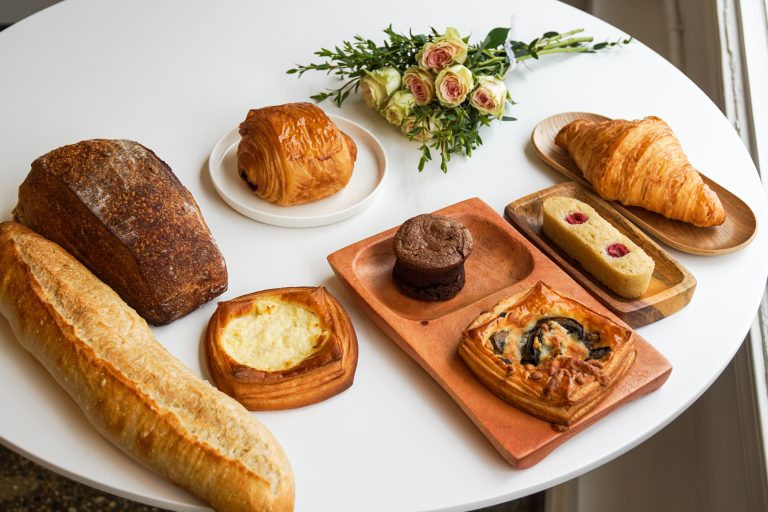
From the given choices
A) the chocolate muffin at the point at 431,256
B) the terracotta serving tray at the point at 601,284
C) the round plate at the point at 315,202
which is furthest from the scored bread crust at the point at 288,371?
the terracotta serving tray at the point at 601,284

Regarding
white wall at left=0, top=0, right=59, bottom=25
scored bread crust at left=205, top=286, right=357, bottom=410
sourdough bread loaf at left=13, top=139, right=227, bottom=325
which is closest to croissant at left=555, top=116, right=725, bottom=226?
scored bread crust at left=205, top=286, right=357, bottom=410

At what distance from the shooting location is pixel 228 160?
1788 millimetres

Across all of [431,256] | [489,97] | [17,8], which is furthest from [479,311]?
[17,8]

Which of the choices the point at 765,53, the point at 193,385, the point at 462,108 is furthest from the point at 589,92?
the point at 193,385

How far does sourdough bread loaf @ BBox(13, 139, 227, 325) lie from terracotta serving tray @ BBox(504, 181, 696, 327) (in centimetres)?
67

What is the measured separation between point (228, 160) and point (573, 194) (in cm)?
80

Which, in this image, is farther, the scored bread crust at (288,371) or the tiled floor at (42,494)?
the tiled floor at (42,494)

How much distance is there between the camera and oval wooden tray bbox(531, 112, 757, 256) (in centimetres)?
168

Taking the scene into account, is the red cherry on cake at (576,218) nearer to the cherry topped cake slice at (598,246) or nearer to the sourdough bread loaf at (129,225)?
the cherry topped cake slice at (598,246)

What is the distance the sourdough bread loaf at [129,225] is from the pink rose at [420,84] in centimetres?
67

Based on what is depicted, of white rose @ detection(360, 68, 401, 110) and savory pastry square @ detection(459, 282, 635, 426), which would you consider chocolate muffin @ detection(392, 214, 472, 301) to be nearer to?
savory pastry square @ detection(459, 282, 635, 426)

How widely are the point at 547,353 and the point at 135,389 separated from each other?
68cm

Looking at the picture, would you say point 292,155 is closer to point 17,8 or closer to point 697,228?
point 697,228

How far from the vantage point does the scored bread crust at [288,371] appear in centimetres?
127
